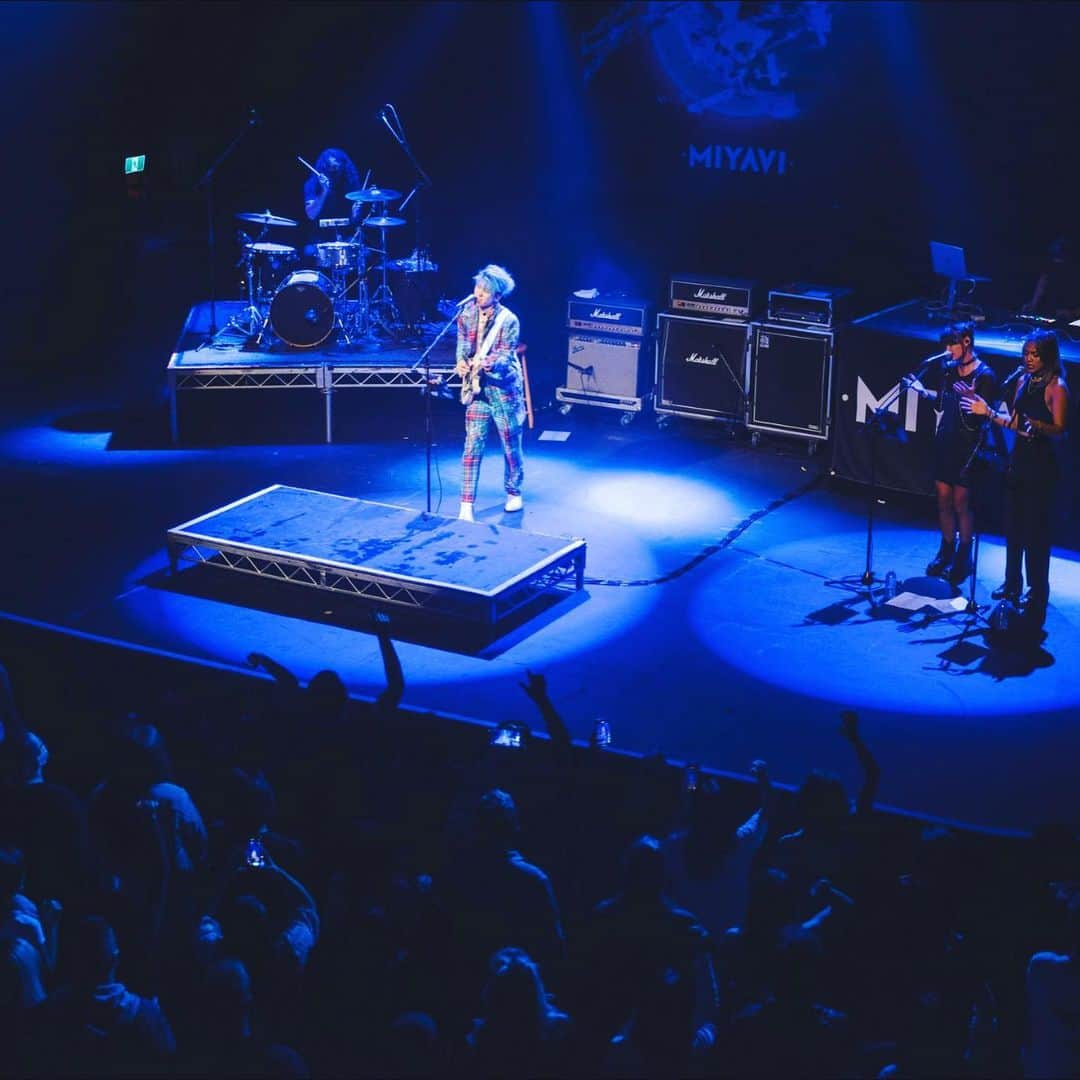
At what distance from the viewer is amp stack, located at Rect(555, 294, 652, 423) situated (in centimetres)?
1439

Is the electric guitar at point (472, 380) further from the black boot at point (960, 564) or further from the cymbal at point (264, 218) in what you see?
the cymbal at point (264, 218)

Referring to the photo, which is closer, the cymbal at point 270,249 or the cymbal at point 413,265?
the cymbal at point 270,249

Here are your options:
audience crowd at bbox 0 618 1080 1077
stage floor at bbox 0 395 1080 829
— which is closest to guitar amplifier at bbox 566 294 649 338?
stage floor at bbox 0 395 1080 829

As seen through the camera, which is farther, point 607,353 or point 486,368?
point 607,353

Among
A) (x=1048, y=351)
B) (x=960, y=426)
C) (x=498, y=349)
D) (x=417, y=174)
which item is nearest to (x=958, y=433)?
(x=960, y=426)

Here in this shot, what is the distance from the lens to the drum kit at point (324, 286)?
1422 centimetres

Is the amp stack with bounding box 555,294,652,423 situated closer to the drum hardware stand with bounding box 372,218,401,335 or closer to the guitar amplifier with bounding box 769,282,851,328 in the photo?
the guitar amplifier with bounding box 769,282,851,328

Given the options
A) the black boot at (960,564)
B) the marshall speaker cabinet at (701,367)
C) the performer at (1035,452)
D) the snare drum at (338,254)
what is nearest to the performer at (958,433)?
the black boot at (960,564)

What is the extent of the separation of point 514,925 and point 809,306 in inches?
364

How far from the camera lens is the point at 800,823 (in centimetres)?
568

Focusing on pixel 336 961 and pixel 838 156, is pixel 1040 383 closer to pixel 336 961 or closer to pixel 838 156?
pixel 838 156

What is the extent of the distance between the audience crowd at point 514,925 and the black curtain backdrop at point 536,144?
8.27 meters

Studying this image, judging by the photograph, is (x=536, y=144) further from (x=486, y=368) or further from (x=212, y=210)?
(x=486, y=368)

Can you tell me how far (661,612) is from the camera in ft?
33.2
